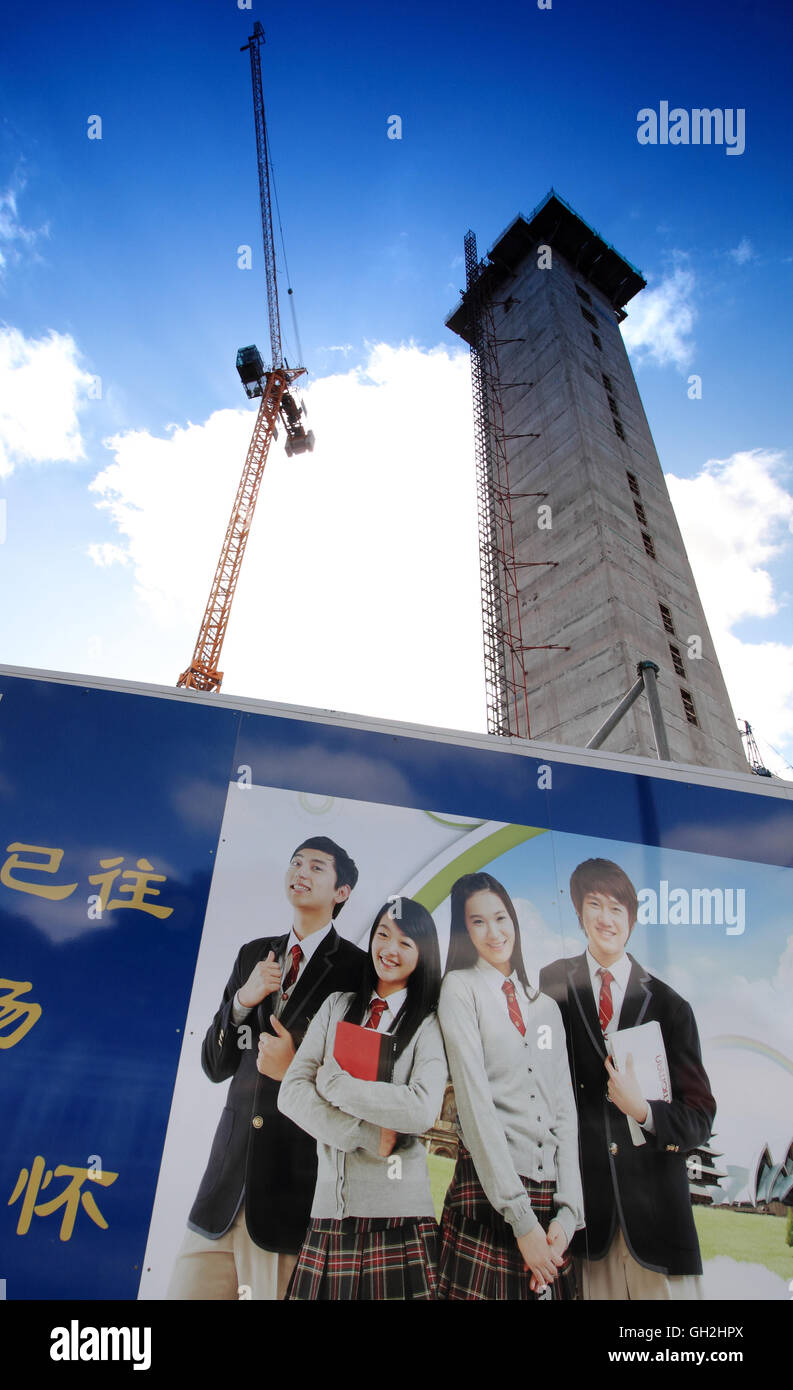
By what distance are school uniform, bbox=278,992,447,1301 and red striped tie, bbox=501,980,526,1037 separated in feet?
1.35

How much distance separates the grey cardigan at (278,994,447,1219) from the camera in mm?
3324

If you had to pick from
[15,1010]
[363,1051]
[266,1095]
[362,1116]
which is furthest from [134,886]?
[362,1116]

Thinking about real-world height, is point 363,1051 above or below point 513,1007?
below

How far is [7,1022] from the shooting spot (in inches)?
136

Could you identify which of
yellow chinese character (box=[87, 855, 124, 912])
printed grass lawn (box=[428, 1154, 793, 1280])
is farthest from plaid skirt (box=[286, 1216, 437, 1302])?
yellow chinese character (box=[87, 855, 124, 912])

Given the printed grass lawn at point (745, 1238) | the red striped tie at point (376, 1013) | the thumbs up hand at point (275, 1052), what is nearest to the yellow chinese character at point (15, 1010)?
the thumbs up hand at point (275, 1052)

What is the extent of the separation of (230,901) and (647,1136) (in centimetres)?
247

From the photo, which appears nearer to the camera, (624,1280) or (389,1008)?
(624,1280)

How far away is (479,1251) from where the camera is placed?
329 centimetres

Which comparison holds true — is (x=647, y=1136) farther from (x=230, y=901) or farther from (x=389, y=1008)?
(x=230, y=901)

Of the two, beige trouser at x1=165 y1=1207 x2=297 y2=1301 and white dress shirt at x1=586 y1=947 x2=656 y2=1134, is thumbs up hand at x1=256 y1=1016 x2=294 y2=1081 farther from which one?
white dress shirt at x1=586 y1=947 x2=656 y2=1134

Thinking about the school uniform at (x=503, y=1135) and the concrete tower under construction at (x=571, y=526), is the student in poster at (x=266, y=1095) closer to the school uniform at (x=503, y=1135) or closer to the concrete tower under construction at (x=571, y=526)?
the school uniform at (x=503, y=1135)

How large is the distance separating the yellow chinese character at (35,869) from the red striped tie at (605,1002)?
2.90 m

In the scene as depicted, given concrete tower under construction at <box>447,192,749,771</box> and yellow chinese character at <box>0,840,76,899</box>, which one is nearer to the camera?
yellow chinese character at <box>0,840,76,899</box>
